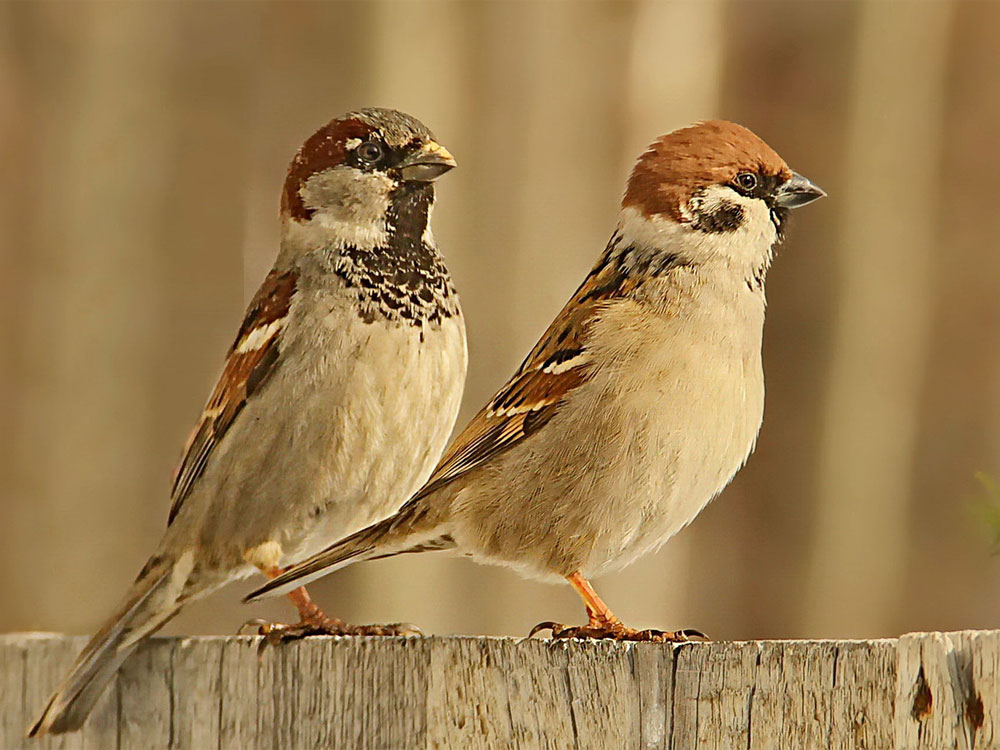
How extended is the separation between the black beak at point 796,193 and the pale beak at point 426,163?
50cm

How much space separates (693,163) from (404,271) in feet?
1.63

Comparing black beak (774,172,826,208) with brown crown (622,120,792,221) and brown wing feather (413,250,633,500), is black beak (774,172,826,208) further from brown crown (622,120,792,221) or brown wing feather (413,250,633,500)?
brown wing feather (413,250,633,500)

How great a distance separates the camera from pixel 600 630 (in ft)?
6.49

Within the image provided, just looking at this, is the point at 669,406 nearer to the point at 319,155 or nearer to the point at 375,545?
the point at 375,545

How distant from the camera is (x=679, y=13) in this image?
166 inches

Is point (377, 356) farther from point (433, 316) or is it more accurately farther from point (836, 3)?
point (836, 3)

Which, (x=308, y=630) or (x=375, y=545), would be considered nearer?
(x=308, y=630)

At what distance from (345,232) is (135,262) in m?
1.77

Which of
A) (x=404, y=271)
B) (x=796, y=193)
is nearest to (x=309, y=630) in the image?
(x=404, y=271)

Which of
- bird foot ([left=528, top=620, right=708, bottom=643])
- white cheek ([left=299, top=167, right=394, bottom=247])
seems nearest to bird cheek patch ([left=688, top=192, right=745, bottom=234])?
white cheek ([left=299, top=167, right=394, bottom=247])

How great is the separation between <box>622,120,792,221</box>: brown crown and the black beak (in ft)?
0.05

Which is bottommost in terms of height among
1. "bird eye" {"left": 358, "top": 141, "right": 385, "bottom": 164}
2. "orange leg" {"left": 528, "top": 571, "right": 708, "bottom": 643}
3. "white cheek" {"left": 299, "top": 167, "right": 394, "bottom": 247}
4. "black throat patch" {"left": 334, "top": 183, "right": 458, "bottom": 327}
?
"orange leg" {"left": 528, "top": 571, "right": 708, "bottom": 643}

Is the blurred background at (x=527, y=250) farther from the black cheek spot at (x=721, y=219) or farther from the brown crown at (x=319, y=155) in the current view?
the black cheek spot at (x=721, y=219)

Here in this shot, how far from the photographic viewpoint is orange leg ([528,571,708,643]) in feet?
6.19
